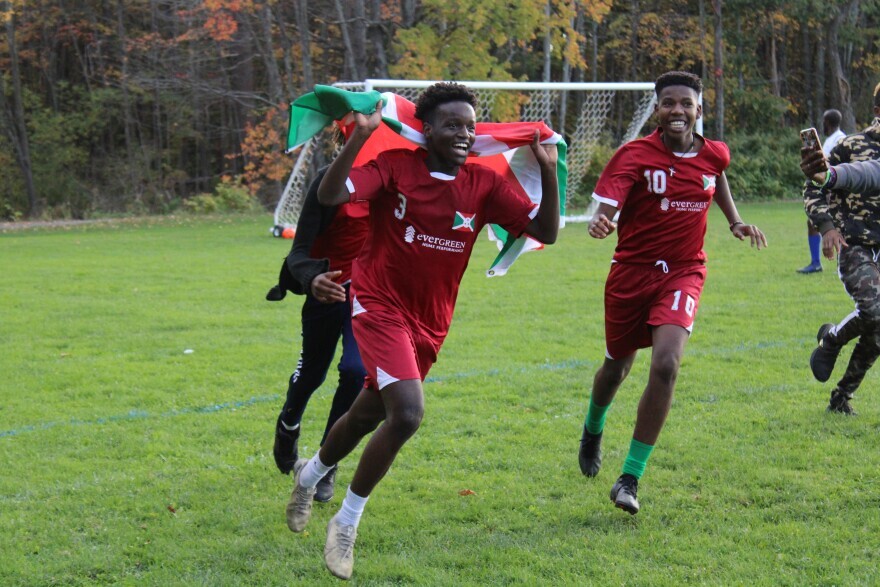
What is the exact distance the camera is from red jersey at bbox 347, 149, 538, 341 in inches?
174

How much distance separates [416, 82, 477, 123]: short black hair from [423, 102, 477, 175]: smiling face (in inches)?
0.9

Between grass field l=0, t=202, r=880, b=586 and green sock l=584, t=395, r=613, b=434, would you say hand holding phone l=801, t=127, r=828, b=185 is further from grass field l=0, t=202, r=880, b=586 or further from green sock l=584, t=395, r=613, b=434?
green sock l=584, t=395, r=613, b=434

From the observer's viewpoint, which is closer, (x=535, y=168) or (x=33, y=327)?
(x=535, y=168)

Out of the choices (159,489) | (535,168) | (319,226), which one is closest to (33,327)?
(159,489)

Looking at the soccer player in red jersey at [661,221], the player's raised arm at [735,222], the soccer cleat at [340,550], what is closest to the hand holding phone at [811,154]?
Result: the soccer player in red jersey at [661,221]

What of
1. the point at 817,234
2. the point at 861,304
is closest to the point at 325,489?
the point at 861,304

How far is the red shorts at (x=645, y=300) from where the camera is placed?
16.8ft

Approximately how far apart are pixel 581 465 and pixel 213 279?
9436 mm

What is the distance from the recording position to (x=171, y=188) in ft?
126

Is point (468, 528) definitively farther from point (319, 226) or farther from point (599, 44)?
point (599, 44)

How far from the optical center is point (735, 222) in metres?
5.60

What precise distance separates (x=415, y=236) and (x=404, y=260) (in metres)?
0.12

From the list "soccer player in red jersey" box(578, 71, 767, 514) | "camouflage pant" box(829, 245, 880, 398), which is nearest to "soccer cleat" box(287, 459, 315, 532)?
"soccer player in red jersey" box(578, 71, 767, 514)

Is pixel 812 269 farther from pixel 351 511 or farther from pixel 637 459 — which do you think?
pixel 351 511
